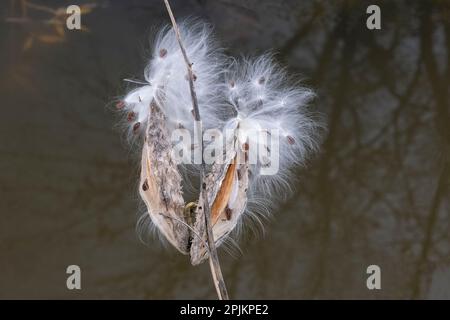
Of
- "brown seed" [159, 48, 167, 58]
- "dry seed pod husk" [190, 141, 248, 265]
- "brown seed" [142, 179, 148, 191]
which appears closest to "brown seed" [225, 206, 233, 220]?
"dry seed pod husk" [190, 141, 248, 265]

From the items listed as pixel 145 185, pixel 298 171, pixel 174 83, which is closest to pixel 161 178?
pixel 145 185

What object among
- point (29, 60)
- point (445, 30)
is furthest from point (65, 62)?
point (445, 30)

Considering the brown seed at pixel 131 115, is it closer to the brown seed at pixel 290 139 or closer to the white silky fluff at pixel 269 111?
the white silky fluff at pixel 269 111

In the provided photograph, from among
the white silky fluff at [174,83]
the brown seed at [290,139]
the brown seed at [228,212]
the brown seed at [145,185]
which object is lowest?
the brown seed at [228,212]

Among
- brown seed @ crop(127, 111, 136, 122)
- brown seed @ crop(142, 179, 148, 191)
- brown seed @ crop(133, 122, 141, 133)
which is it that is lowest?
brown seed @ crop(142, 179, 148, 191)

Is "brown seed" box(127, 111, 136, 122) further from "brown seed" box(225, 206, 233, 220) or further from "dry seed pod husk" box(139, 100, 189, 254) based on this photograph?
"brown seed" box(225, 206, 233, 220)

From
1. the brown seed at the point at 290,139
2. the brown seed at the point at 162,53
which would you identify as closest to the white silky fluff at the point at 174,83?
the brown seed at the point at 162,53
